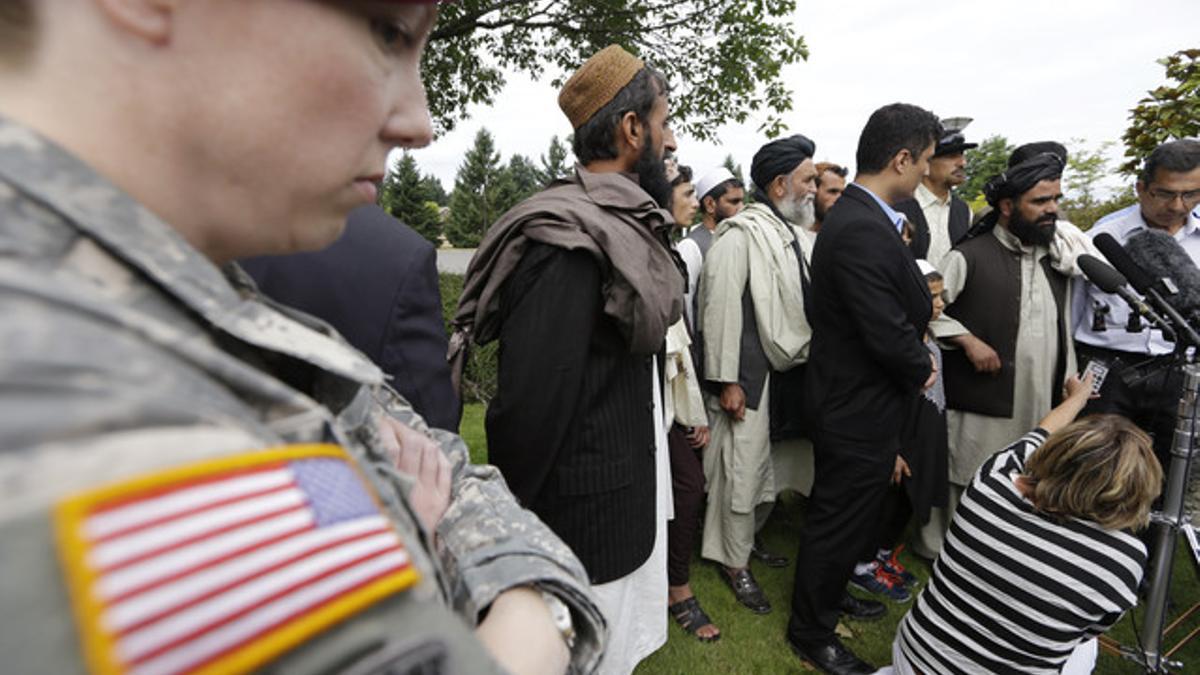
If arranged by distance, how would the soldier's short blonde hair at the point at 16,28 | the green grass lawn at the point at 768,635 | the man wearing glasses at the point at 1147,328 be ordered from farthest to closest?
the man wearing glasses at the point at 1147,328, the green grass lawn at the point at 768,635, the soldier's short blonde hair at the point at 16,28

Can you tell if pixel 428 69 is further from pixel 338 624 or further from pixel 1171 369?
pixel 338 624

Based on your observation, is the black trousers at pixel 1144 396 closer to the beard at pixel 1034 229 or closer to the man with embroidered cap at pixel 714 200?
the beard at pixel 1034 229

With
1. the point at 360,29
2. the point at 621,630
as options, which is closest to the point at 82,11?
the point at 360,29

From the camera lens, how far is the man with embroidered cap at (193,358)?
1.09 ft

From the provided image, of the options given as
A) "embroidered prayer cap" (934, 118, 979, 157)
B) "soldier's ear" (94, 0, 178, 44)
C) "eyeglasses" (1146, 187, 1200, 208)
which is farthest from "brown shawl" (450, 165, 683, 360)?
"embroidered prayer cap" (934, 118, 979, 157)

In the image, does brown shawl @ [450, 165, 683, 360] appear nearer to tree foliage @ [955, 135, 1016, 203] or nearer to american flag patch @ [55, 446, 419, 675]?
american flag patch @ [55, 446, 419, 675]

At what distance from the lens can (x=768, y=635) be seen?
132 inches

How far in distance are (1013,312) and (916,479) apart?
3.58ft

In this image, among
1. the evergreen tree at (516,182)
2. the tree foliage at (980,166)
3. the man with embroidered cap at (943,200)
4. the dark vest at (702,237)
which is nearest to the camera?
the dark vest at (702,237)

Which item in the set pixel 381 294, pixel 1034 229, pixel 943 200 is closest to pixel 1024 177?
pixel 1034 229

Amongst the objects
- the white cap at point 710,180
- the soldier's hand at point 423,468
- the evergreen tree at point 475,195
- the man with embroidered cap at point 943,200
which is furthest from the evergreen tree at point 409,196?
the soldier's hand at point 423,468

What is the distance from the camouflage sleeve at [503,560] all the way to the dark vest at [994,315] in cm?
362

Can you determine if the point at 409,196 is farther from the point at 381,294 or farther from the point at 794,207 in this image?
the point at 381,294

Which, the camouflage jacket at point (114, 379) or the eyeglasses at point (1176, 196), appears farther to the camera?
the eyeglasses at point (1176, 196)
